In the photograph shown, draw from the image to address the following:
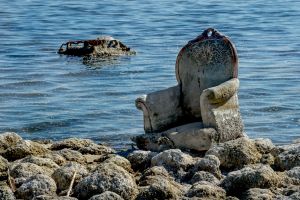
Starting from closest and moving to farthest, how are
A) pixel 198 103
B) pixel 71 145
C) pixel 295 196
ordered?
pixel 295 196, pixel 71 145, pixel 198 103

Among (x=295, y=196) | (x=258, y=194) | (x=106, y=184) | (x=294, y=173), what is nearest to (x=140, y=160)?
(x=106, y=184)

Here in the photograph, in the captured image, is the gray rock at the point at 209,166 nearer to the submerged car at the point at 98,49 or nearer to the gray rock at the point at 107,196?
the gray rock at the point at 107,196

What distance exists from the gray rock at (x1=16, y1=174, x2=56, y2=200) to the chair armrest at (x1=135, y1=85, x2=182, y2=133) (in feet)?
7.91

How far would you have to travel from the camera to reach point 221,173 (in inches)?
380

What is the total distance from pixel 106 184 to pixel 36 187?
0.58 m

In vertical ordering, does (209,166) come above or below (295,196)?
below

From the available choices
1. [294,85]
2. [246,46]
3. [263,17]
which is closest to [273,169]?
[294,85]

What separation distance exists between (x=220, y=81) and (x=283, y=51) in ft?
36.5

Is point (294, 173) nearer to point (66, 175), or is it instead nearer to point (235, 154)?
point (235, 154)

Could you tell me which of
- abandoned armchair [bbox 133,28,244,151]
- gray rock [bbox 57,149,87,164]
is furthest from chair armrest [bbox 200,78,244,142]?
gray rock [bbox 57,149,87,164]

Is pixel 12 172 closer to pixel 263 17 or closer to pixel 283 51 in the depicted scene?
pixel 283 51

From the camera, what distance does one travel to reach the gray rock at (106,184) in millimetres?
8648

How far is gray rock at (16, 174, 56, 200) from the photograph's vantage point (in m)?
8.66

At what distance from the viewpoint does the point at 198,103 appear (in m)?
11.2
